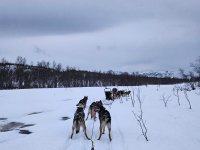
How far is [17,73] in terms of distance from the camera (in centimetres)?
7494

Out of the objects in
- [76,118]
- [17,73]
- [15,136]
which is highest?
[17,73]

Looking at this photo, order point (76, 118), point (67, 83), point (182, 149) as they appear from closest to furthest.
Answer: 1. point (182, 149)
2. point (76, 118)
3. point (67, 83)

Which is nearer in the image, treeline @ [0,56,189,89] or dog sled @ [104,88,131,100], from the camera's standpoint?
dog sled @ [104,88,131,100]

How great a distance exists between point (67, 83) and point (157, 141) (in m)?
80.5

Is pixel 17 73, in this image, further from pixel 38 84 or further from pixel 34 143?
pixel 34 143

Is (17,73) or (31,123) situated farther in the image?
(17,73)

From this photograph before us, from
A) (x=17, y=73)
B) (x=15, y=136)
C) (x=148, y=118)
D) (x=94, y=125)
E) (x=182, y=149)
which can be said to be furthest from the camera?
(x=17, y=73)

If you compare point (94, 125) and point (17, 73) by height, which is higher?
point (17, 73)

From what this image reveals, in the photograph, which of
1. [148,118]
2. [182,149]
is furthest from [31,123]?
[182,149]

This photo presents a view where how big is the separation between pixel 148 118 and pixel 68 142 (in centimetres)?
472

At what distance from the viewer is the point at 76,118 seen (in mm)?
7840

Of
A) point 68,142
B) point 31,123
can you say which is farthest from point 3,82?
point 68,142

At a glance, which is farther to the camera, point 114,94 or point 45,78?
point 45,78

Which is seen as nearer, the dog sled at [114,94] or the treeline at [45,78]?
the dog sled at [114,94]
